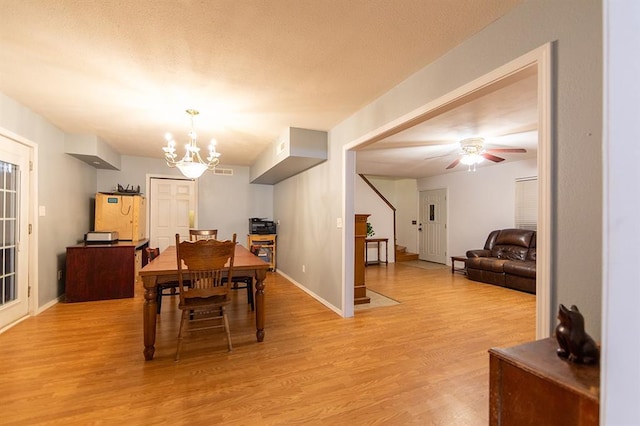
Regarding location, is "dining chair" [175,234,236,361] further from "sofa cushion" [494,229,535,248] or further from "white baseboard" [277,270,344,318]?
"sofa cushion" [494,229,535,248]

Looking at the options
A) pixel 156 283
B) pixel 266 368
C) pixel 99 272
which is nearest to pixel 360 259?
pixel 266 368

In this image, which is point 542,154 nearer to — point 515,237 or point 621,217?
point 621,217

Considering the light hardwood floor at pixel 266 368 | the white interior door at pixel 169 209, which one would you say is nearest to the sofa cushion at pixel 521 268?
the light hardwood floor at pixel 266 368

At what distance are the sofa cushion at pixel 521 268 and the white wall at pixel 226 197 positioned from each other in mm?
4720

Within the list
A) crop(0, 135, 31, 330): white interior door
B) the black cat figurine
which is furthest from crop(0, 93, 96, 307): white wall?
the black cat figurine

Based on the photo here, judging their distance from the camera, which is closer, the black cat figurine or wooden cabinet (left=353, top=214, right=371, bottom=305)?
the black cat figurine

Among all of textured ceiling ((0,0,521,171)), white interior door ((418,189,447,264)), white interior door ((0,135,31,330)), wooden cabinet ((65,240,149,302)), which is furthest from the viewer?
white interior door ((418,189,447,264))

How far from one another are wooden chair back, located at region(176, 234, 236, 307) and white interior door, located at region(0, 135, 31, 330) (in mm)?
2058

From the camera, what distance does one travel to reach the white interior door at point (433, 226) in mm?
6930

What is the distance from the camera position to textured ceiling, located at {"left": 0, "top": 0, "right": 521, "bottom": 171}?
5.03 feet

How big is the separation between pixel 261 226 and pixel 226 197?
1071mm

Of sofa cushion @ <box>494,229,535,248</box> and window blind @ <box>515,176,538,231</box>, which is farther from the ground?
window blind @ <box>515,176,538,231</box>

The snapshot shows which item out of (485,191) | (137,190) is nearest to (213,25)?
(137,190)

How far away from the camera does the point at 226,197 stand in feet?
20.3
